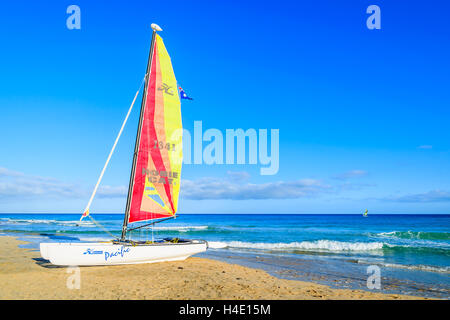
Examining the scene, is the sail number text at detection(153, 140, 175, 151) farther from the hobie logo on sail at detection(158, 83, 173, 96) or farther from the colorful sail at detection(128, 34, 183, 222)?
the hobie logo on sail at detection(158, 83, 173, 96)

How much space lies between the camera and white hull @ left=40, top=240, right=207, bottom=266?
38.5ft

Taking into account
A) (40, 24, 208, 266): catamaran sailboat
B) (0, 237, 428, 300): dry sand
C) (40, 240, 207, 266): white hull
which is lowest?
(0, 237, 428, 300): dry sand

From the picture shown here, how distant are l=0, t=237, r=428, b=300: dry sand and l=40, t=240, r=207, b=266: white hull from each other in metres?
0.33

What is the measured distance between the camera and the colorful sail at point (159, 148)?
14.5 meters

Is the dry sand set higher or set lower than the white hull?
lower

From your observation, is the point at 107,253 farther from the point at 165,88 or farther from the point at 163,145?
the point at 165,88

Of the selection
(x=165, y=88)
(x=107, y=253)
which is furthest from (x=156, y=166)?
(x=107, y=253)

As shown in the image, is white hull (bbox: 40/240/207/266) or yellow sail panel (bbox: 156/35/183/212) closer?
white hull (bbox: 40/240/207/266)

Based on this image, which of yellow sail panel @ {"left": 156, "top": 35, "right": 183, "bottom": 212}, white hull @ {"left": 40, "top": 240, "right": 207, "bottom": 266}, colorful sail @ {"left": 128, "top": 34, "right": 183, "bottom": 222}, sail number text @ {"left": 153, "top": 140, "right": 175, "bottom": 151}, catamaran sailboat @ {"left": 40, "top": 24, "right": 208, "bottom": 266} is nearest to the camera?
white hull @ {"left": 40, "top": 240, "right": 207, "bottom": 266}

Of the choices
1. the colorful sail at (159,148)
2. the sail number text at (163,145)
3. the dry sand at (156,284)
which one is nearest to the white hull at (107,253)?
the dry sand at (156,284)

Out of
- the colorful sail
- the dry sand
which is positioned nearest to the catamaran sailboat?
the colorful sail

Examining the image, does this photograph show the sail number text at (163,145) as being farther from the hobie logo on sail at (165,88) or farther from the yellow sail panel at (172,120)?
the hobie logo on sail at (165,88)

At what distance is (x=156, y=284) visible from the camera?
10156 mm
